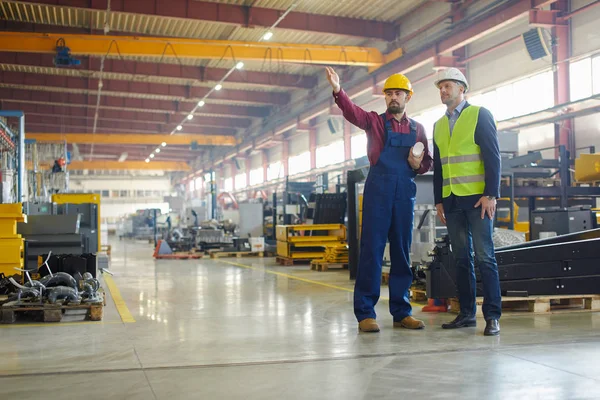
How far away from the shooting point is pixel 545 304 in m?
5.17

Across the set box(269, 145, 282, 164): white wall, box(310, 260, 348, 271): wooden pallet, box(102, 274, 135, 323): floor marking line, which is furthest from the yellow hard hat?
box(269, 145, 282, 164): white wall

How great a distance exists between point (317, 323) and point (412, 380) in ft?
6.38

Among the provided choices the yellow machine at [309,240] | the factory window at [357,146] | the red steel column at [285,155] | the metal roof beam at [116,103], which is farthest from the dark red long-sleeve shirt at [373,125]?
the red steel column at [285,155]

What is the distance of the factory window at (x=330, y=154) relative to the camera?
2344cm

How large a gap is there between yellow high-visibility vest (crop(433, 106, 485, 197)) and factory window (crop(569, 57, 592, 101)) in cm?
917

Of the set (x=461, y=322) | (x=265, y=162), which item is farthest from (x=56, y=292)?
(x=265, y=162)

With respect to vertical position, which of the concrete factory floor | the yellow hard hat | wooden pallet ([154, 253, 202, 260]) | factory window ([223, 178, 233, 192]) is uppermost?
factory window ([223, 178, 233, 192])

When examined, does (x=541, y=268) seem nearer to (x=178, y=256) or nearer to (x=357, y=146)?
(x=178, y=256)

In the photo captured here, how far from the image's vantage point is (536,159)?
10.2m

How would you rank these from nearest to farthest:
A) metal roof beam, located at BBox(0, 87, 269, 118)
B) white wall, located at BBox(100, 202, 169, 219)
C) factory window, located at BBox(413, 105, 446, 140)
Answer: factory window, located at BBox(413, 105, 446, 140) → metal roof beam, located at BBox(0, 87, 269, 118) → white wall, located at BBox(100, 202, 169, 219)

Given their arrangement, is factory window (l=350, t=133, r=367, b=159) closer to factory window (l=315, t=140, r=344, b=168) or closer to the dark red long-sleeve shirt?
factory window (l=315, t=140, r=344, b=168)

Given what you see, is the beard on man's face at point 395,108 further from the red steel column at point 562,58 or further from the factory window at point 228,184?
the factory window at point 228,184

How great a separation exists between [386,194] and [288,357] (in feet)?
4.71

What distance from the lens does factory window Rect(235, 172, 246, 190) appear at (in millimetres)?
37375
